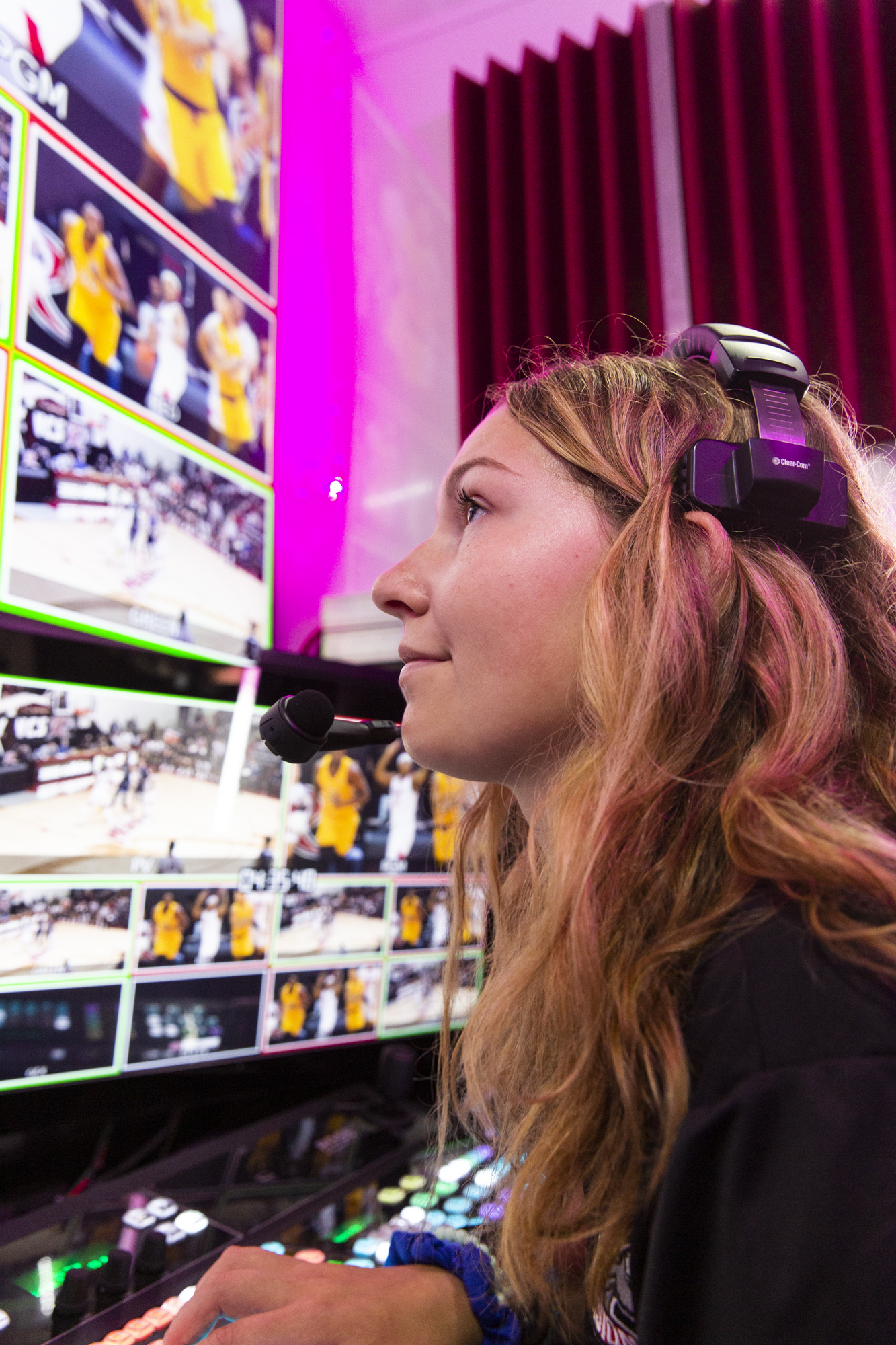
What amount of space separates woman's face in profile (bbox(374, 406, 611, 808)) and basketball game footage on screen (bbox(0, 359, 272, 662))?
1.38 feet

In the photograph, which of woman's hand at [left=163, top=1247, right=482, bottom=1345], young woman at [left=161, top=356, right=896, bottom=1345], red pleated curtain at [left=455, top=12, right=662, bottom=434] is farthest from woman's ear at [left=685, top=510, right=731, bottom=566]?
red pleated curtain at [left=455, top=12, right=662, bottom=434]

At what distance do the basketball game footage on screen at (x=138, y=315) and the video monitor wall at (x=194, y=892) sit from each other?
383 mm

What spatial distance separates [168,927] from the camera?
38.9 inches

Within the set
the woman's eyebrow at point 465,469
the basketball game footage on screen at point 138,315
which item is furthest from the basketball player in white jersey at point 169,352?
the woman's eyebrow at point 465,469

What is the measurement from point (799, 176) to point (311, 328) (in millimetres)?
1011

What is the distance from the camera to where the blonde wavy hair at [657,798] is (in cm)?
47

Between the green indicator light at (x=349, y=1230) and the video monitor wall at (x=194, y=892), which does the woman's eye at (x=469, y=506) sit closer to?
the video monitor wall at (x=194, y=892)

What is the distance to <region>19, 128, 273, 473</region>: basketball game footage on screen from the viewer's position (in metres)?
0.89

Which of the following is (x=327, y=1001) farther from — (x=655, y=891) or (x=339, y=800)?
(x=655, y=891)

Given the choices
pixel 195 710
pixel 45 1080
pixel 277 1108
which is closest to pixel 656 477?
pixel 195 710

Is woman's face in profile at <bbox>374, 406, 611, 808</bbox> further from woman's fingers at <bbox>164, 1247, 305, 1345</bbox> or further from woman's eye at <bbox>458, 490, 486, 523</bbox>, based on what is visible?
woman's fingers at <bbox>164, 1247, 305, 1345</bbox>

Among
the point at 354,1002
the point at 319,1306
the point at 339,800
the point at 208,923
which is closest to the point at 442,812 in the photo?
the point at 339,800

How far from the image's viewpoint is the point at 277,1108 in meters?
1.12

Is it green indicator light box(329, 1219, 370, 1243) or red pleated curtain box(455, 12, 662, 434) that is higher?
red pleated curtain box(455, 12, 662, 434)
